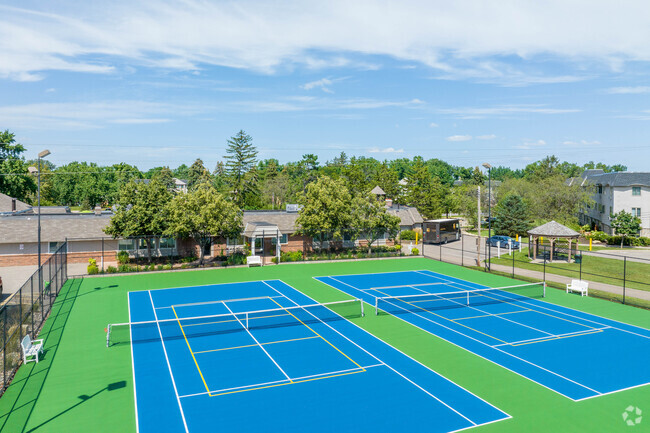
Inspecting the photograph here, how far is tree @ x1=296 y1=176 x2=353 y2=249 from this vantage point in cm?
4253

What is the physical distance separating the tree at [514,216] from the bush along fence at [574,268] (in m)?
7.94

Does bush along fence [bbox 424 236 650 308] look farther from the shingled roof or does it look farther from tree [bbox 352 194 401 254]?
tree [bbox 352 194 401 254]

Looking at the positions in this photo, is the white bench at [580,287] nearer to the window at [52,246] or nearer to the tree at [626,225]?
the tree at [626,225]

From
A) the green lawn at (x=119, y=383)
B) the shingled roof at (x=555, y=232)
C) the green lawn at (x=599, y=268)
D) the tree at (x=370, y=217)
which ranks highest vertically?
the tree at (x=370, y=217)

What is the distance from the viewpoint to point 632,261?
1676 inches

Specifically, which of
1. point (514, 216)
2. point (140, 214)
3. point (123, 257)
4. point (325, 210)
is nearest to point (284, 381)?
point (140, 214)

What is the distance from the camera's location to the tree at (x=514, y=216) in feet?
198

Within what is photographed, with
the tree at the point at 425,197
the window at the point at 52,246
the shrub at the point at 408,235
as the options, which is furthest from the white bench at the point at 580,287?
the tree at the point at 425,197

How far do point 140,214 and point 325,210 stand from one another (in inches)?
607

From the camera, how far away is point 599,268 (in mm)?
39844

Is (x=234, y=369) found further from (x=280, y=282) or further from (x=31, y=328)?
(x=280, y=282)

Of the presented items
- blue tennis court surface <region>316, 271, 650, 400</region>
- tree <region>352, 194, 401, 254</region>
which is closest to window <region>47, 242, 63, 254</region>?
blue tennis court surface <region>316, 271, 650, 400</region>

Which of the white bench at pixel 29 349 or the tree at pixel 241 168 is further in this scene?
the tree at pixel 241 168

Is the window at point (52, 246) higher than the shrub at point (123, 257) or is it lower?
higher
